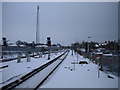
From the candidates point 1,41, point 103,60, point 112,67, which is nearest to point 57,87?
point 112,67

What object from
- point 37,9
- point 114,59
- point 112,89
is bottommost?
point 112,89

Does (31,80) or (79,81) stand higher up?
(79,81)

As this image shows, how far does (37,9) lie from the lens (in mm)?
55781

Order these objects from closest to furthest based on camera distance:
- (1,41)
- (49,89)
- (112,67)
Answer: (49,89), (112,67), (1,41)

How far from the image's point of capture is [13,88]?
988 centimetres

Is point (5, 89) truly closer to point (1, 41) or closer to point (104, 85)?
point (104, 85)

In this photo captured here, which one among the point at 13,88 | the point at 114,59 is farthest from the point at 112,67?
the point at 13,88

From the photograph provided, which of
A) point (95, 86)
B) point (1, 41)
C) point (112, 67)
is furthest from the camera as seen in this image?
point (1, 41)

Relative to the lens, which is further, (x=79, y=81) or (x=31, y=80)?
(x=31, y=80)

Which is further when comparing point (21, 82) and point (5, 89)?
point (21, 82)

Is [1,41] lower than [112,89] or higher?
higher

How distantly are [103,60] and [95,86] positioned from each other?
27.8 feet

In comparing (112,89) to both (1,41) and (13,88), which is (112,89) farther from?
(1,41)

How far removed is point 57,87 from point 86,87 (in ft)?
6.42
